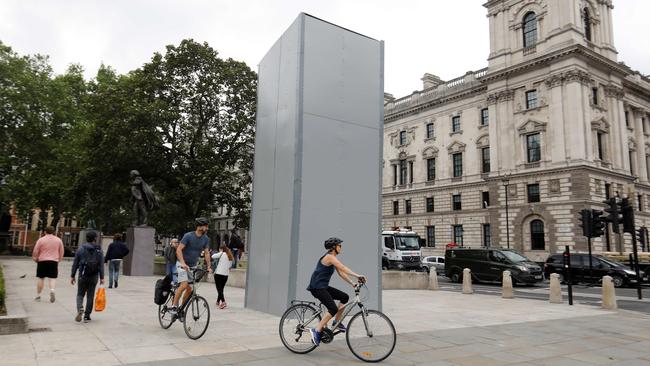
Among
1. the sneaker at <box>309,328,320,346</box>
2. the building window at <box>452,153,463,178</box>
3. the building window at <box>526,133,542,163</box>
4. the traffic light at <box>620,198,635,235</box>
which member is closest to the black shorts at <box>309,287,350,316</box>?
the sneaker at <box>309,328,320,346</box>

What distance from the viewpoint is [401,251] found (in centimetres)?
2995

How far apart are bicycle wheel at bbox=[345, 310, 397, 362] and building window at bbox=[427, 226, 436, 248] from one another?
46577mm

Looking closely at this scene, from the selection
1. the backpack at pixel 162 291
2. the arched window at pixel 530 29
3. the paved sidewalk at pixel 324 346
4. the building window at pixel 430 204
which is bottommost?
the paved sidewalk at pixel 324 346

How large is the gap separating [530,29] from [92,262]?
44.6 m

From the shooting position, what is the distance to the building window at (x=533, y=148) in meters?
40.6

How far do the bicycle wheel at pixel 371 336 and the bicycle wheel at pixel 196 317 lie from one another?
2.54m

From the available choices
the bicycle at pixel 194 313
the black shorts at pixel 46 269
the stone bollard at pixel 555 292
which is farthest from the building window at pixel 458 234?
the bicycle at pixel 194 313

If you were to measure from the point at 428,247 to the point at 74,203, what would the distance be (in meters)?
36.3

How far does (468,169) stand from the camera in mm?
48219

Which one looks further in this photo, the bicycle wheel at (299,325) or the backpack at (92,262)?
the backpack at (92,262)

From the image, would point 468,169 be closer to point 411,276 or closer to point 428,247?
point 428,247

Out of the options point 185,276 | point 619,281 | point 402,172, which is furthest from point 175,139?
point 402,172

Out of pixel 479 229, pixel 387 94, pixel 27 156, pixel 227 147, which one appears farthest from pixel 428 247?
pixel 27 156

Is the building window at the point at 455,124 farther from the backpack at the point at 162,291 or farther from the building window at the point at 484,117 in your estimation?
the backpack at the point at 162,291
